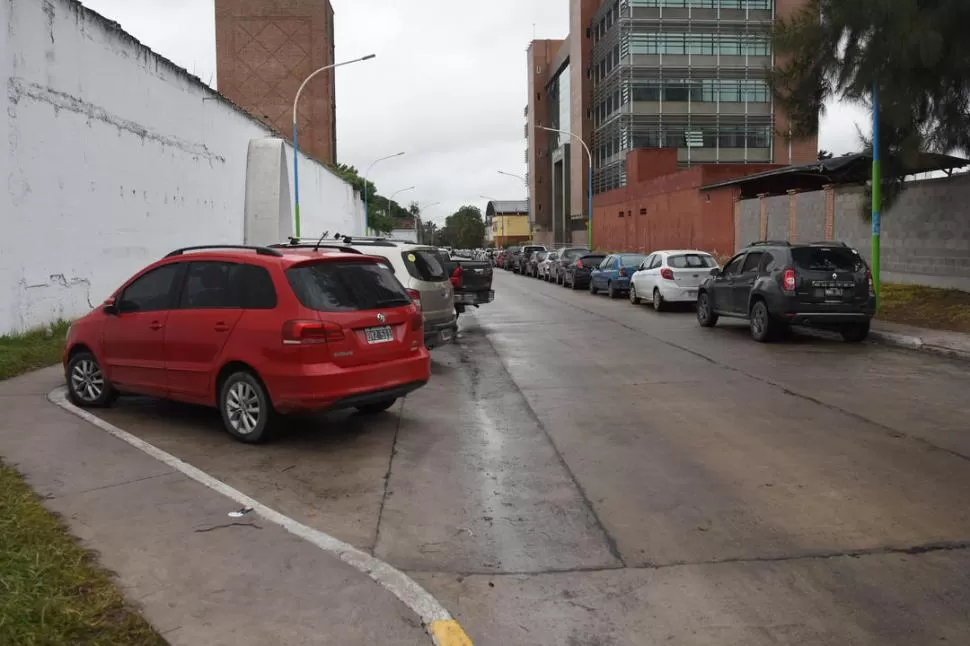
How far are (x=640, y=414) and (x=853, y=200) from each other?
729 inches

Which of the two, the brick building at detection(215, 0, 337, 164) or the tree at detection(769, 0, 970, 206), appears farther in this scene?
the brick building at detection(215, 0, 337, 164)

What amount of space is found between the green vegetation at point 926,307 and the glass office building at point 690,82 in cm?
4010

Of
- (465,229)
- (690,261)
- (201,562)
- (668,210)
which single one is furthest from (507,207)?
(201,562)

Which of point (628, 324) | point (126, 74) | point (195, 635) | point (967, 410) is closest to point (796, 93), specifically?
point (628, 324)

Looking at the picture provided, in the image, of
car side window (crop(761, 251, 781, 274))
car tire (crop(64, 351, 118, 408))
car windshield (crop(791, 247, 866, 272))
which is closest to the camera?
car tire (crop(64, 351, 118, 408))

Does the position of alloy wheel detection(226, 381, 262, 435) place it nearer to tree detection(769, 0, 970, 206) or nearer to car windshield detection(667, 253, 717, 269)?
tree detection(769, 0, 970, 206)

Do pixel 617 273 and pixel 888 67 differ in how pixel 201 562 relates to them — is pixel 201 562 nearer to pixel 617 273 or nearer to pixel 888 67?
pixel 888 67

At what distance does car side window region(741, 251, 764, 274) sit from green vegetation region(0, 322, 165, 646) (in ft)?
43.1

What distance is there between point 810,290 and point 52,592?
12955 millimetres

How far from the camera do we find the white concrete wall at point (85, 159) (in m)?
13.6

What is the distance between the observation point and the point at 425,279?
1223 cm

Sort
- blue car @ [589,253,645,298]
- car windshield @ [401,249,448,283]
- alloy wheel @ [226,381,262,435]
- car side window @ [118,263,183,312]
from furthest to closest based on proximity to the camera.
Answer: blue car @ [589,253,645,298] < car windshield @ [401,249,448,283] < car side window @ [118,263,183,312] < alloy wheel @ [226,381,262,435]

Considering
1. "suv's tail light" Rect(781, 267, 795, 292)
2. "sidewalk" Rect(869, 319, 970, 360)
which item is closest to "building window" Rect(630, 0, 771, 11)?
"sidewalk" Rect(869, 319, 970, 360)

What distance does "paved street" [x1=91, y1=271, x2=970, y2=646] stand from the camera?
4.20 m
